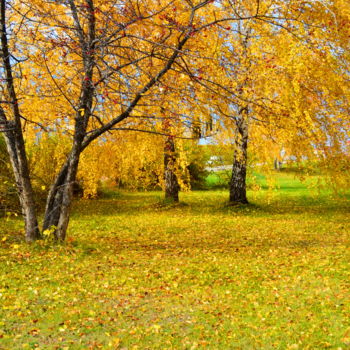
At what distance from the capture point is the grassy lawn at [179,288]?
4922 millimetres

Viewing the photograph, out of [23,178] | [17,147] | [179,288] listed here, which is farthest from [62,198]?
[179,288]

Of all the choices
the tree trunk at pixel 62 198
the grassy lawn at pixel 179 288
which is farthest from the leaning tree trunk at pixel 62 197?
the grassy lawn at pixel 179 288

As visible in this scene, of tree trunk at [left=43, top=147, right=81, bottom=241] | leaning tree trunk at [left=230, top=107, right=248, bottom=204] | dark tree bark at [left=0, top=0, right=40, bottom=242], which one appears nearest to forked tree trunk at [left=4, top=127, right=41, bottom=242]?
dark tree bark at [left=0, top=0, right=40, bottom=242]

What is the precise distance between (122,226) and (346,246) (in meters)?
5.93

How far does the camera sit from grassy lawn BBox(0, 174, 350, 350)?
4922 millimetres

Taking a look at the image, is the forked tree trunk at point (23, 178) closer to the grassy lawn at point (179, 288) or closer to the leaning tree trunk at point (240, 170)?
the grassy lawn at point (179, 288)

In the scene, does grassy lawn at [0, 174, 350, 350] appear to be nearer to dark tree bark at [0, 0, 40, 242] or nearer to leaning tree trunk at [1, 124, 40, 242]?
leaning tree trunk at [1, 124, 40, 242]

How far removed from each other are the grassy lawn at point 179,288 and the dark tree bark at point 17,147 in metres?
0.56

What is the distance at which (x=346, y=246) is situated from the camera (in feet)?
31.4

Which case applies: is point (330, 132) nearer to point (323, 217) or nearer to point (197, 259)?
point (323, 217)

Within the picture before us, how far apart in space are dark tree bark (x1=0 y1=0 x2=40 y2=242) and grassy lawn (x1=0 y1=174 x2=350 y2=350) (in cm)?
56

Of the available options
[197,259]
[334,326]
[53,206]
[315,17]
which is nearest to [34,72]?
[53,206]

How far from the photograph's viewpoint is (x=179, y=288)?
6.66 m

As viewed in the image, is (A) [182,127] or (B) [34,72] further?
(A) [182,127]
